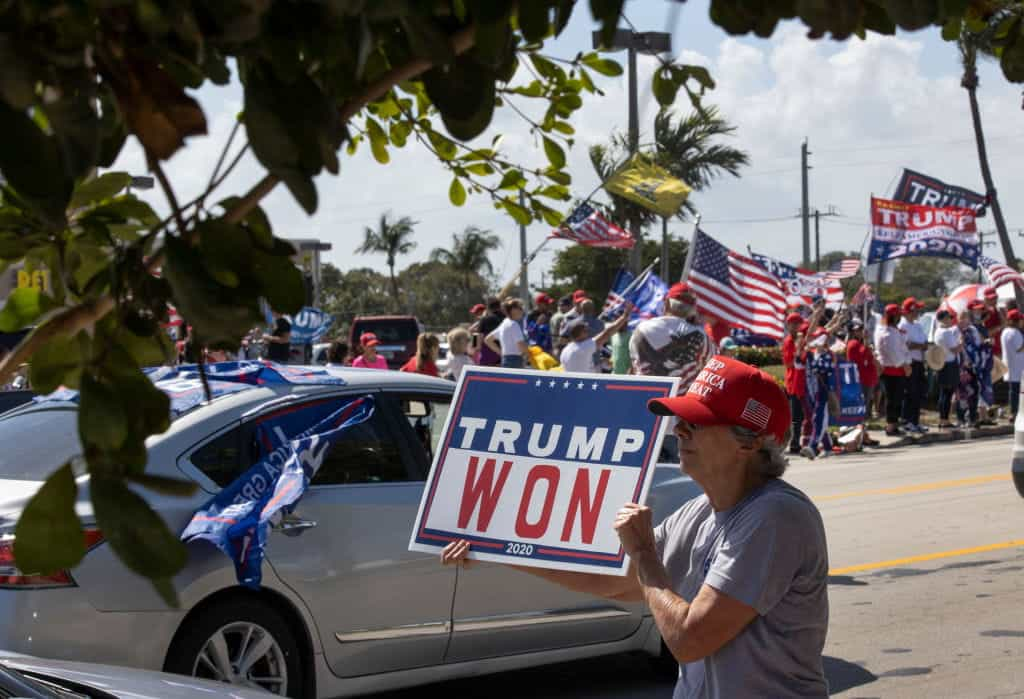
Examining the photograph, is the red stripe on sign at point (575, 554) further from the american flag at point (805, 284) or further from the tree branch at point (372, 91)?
the american flag at point (805, 284)

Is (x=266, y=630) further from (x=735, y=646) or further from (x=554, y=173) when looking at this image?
(x=735, y=646)

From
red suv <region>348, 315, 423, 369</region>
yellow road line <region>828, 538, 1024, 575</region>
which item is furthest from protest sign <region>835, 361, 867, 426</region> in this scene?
red suv <region>348, 315, 423, 369</region>

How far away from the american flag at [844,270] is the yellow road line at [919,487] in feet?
65.8

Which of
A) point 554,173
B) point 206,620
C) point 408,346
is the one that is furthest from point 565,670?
point 408,346

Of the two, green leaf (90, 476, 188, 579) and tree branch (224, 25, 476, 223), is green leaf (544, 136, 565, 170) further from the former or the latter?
green leaf (90, 476, 188, 579)

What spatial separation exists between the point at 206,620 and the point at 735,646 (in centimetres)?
308

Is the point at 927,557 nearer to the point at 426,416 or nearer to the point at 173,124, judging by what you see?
the point at 426,416

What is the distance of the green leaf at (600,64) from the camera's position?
352cm

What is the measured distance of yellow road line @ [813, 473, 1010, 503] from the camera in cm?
1443

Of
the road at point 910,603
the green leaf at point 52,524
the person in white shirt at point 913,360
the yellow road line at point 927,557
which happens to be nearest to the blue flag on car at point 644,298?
the person in white shirt at point 913,360

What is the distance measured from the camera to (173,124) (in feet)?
5.33

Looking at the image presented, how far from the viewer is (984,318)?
76.8ft

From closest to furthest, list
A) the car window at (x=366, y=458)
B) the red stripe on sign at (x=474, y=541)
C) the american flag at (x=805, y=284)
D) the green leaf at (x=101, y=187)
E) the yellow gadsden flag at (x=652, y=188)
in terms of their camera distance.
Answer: the green leaf at (x=101, y=187)
the red stripe on sign at (x=474, y=541)
the car window at (x=366, y=458)
the yellow gadsden flag at (x=652, y=188)
the american flag at (x=805, y=284)

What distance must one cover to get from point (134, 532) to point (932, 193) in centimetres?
2503
